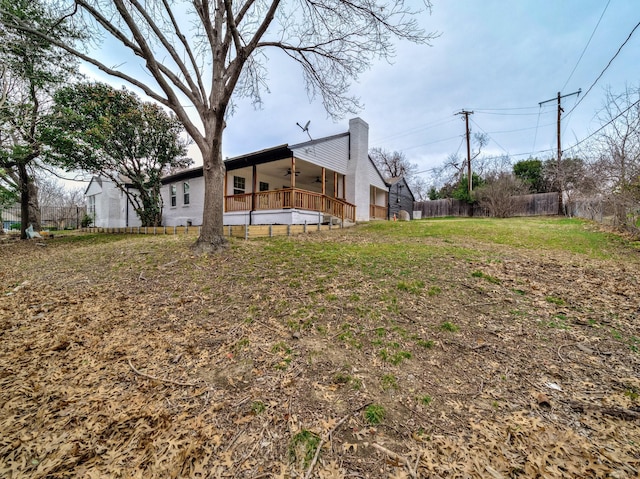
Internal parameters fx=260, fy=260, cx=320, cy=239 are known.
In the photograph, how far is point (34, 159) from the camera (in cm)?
1122

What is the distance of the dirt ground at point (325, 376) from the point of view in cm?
165

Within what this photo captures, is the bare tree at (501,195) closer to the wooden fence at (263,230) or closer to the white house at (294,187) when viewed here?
the white house at (294,187)

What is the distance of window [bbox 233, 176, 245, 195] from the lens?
46.0 feet

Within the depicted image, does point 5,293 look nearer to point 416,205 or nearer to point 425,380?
point 425,380

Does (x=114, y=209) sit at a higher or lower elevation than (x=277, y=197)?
higher

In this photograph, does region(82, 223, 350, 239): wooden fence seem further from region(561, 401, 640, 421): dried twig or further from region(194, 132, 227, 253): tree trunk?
region(561, 401, 640, 421): dried twig

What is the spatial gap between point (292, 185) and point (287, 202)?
727 mm

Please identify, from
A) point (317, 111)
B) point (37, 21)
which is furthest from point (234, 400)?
point (37, 21)

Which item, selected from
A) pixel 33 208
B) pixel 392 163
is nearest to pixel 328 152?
pixel 33 208

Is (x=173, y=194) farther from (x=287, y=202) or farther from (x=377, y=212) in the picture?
(x=377, y=212)

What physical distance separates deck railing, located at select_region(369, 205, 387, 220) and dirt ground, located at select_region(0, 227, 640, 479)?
516 inches

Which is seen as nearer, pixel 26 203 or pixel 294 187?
pixel 294 187

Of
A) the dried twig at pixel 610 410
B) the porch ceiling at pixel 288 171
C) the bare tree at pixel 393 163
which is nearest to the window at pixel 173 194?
the porch ceiling at pixel 288 171

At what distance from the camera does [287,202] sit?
10781 millimetres
